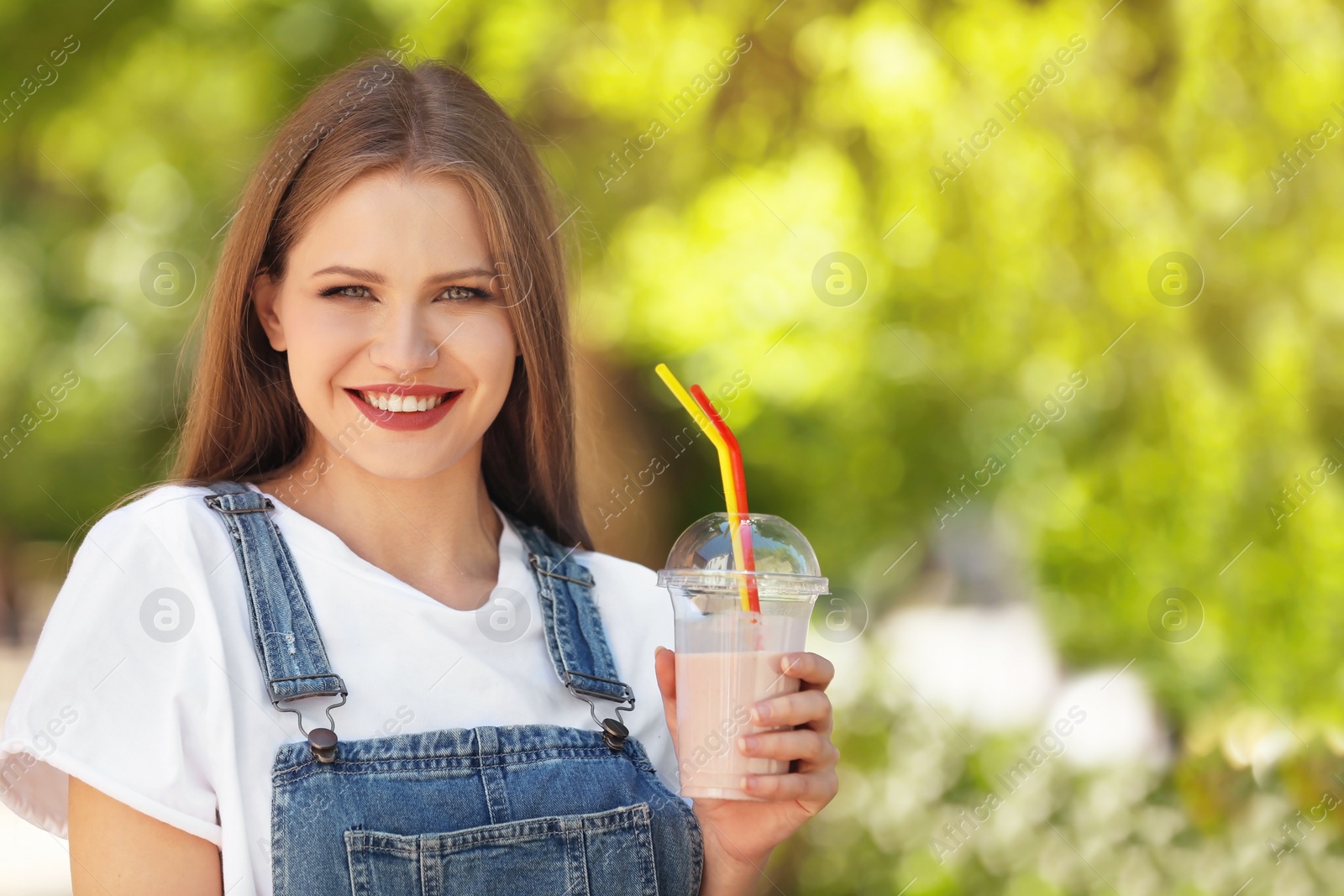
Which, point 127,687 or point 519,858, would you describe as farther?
point 519,858

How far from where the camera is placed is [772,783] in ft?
5.48

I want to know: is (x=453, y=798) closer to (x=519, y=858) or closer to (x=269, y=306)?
(x=519, y=858)

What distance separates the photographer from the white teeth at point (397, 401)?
184 cm

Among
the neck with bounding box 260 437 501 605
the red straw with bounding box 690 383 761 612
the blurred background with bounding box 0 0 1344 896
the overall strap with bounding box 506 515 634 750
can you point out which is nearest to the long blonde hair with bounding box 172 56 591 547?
the neck with bounding box 260 437 501 605

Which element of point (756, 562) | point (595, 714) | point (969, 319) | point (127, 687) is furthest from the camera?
point (969, 319)

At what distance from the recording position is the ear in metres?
1.97

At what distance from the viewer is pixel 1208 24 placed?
3.87 m

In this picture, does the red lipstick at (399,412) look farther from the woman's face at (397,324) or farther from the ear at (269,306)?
the ear at (269,306)

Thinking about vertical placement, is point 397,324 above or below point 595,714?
above

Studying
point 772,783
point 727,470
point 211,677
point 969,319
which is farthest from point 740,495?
point 969,319

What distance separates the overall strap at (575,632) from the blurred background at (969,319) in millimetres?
1479

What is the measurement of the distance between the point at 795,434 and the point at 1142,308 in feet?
3.78

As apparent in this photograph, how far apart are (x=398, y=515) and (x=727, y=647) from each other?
2.04ft

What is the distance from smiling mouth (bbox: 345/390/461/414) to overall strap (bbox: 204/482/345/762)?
0.23 m
